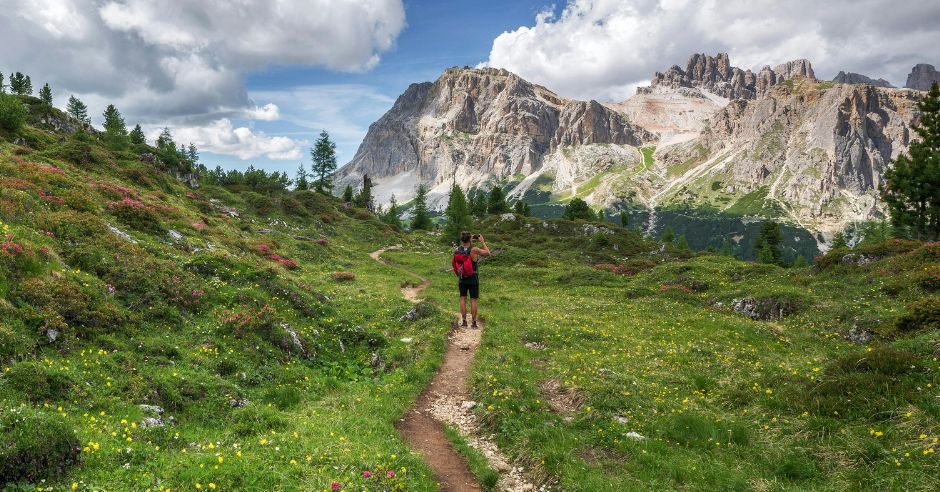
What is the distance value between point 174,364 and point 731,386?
57.6 ft

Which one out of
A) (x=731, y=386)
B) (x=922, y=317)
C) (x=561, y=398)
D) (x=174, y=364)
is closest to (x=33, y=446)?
(x=174, y=364)

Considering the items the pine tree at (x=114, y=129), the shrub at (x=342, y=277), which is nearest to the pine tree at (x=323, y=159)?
the pine tree at (x=114, y=129)

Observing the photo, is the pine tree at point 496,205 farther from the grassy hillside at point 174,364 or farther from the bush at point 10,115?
the grassy hillside at point 174,364

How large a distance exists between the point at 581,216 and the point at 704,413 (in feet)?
468

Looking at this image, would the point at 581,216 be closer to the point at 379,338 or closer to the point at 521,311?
the point at 521,311

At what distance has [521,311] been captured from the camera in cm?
3094

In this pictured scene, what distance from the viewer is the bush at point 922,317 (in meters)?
18.7

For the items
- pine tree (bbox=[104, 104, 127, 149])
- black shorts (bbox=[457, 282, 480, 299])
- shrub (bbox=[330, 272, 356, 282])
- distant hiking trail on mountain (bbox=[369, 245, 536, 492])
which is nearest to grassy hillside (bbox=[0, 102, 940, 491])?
distant hiking trail on mountain (bbox=[369, 245, 536, 492])

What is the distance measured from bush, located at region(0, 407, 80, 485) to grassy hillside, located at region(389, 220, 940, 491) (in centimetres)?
908

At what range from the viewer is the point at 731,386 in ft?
48.8

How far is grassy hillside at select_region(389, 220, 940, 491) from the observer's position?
9609mm

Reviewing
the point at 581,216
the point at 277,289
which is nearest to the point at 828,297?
the point at 277,289

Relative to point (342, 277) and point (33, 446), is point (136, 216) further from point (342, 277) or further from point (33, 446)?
point (33, 446)

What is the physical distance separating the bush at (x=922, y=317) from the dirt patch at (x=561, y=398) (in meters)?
15.4
